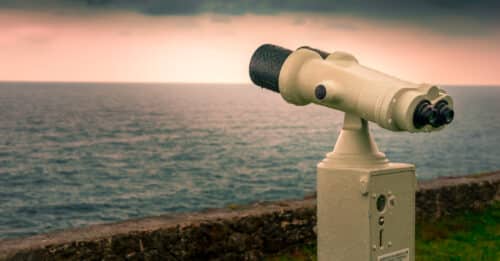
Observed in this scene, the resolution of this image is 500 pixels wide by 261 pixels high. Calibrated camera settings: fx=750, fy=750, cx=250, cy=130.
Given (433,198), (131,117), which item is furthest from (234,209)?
(131,117)

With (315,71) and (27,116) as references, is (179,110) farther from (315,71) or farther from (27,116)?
(315,71)

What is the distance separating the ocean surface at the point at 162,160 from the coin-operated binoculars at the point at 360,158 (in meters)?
21.9

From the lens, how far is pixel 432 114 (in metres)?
3.79

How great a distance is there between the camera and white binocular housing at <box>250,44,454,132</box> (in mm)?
3822

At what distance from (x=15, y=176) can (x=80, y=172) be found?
14.2ft

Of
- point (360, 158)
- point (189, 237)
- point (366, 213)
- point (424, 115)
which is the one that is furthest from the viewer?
point (189, 237)

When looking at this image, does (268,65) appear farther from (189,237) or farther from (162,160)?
(162,160)

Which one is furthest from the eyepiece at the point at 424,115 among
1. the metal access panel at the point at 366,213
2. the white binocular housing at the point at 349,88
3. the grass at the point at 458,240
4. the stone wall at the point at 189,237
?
the grass at the point at 458,240

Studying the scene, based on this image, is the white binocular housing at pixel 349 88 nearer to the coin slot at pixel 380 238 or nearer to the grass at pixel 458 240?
the coin slot at pixel 380 238

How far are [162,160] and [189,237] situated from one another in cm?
5345

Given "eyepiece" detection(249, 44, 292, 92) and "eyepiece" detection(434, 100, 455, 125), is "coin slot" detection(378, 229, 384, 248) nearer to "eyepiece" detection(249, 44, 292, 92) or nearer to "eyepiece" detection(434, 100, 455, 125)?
"eyepiece" detection(434, 100, 455, 125)

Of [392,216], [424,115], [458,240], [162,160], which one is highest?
[424,115]

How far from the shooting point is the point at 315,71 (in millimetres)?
4309

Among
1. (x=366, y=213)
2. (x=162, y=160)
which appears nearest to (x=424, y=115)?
(x=366, y=213)
